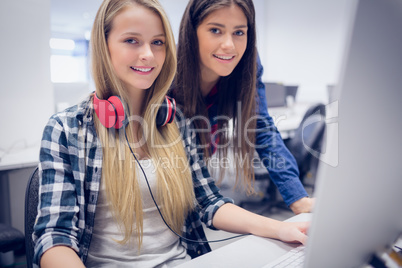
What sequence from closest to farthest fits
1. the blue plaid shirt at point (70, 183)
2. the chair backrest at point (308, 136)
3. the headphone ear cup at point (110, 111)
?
1. the blue plaid shirt at point (70, 183)
2. the headphone ear cup at point (110, 111)
3. the chair backrest at point (308, 136)

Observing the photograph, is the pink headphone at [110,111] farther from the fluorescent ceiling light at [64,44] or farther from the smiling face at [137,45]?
the fluorescent ceiling light at [64,44]

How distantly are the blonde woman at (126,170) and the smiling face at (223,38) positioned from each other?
8.6 inches

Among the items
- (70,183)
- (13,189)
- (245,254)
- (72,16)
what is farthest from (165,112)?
(72,16)

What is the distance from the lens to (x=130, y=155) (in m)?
0.81

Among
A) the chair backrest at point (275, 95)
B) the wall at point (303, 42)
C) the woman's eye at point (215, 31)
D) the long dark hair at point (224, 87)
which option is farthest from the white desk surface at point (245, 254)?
the wall at point (303, 42)

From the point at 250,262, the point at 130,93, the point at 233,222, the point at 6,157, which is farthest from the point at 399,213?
the point at 6,157

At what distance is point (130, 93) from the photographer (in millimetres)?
882

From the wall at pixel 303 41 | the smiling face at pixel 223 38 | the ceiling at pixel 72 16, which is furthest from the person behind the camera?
the ceiling at pixel 72 16

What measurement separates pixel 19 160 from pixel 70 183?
0.95 meters

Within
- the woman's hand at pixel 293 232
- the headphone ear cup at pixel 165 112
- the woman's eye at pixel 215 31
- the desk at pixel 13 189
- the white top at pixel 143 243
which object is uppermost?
the woman's eye at pixel 215 31

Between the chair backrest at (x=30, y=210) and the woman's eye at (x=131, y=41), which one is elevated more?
the woman's eye at (x=131, y=41)

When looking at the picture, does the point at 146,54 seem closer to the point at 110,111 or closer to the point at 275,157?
the point at 110,111

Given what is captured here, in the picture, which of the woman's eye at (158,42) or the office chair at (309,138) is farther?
the office chair at (309,138)

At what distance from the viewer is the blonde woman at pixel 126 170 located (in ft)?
2.27
